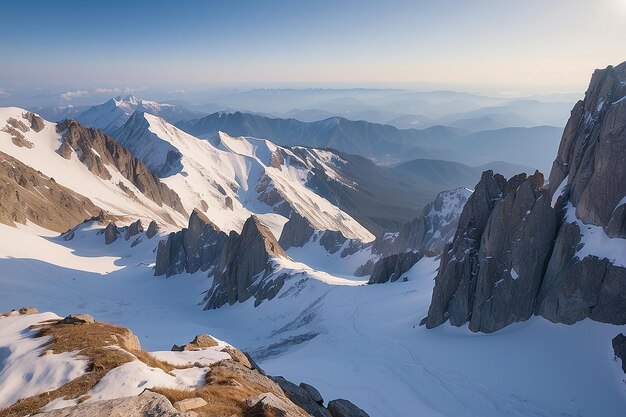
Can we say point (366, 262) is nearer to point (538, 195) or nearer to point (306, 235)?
point (306, 235)

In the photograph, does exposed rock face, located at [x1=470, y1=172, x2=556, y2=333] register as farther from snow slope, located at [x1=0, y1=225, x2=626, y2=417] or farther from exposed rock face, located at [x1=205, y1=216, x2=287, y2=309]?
exposed rock face, located at [x1=205, y1=216, x2=287, y2=309]

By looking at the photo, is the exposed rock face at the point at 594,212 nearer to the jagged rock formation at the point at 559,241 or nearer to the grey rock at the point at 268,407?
the jagged rock formation at the point at 559,241

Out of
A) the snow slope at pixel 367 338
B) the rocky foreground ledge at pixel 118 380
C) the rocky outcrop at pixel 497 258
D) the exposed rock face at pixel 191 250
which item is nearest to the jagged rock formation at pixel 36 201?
the snow slope at pixel 367 338

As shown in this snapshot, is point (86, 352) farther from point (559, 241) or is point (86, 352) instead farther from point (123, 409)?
point (559, 241)

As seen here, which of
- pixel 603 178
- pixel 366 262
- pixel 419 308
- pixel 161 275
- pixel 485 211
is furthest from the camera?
pixel 366 262

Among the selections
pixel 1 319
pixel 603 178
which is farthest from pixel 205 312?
pixel 603 178

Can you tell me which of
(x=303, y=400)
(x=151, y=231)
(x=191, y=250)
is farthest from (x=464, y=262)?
(x=151, y=231)
